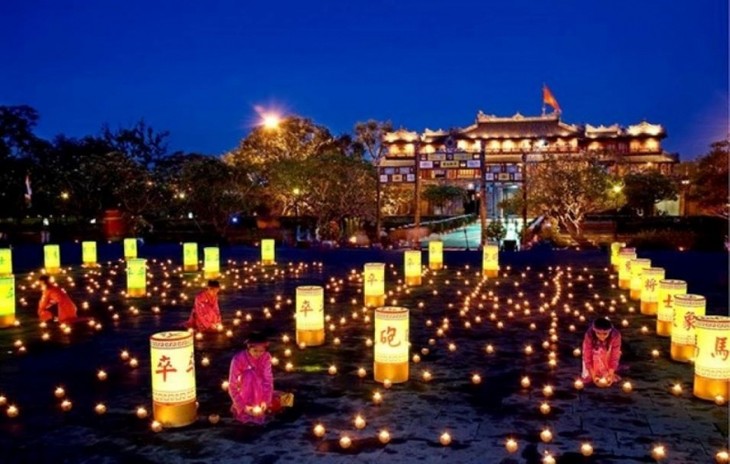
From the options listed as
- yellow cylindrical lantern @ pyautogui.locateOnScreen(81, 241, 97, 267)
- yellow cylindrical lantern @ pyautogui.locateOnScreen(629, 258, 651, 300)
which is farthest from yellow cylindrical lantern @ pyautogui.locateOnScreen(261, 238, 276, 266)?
yellow cylindrical lantern @ pyautogui.locateOnScreen(629, 258, 651, 300)

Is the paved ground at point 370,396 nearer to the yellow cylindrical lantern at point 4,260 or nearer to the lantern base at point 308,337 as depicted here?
the lantern base at point 308,337

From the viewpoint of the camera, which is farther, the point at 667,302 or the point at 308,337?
the point at 667,302

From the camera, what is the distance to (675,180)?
1785 inches

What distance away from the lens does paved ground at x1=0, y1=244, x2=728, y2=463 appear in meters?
5.56

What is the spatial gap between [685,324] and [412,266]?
791 centimetres

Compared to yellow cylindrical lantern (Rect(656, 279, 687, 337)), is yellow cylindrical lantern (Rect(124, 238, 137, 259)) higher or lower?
higher

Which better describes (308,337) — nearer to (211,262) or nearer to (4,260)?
(211,262)

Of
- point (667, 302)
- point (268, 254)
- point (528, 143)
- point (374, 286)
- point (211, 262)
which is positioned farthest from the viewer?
point (528, 143)

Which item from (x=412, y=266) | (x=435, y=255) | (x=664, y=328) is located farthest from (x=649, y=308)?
(x=435, y=255)

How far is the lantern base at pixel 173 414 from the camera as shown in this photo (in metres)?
6.06

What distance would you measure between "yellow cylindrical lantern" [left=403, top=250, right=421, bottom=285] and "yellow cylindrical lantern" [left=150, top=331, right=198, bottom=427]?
978cm

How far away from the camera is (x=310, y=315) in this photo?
30.7ft

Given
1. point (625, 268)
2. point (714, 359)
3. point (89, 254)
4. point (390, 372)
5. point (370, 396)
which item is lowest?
point (370, 396)

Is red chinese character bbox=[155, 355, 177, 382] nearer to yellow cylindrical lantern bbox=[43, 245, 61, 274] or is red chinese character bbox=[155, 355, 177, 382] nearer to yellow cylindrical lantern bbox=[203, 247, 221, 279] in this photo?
yellow cylindrical lantern bbox=[203, 247, 221, 279]
